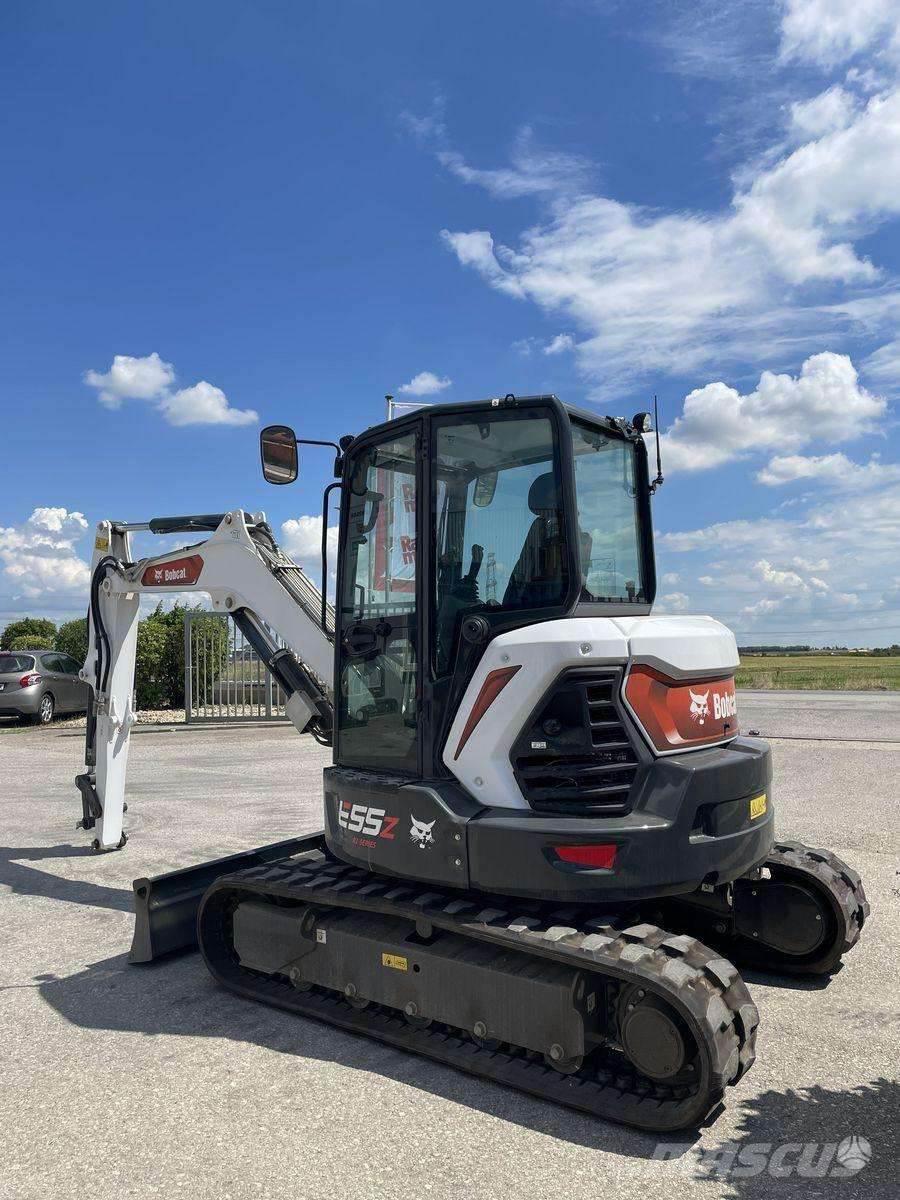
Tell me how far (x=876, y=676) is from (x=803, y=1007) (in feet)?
96.8

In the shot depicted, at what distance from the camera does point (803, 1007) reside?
4.59 metres

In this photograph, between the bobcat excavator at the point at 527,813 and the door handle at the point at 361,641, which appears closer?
the bobcat excavator at the point at 527,813

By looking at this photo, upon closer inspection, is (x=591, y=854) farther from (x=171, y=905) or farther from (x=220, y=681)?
(x=220, y=681)

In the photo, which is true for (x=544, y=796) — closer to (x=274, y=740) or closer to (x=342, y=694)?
(x=342, y=694)

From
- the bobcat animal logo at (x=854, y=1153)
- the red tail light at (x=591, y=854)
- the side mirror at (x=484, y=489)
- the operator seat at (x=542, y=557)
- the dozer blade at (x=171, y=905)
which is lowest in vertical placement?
the bobcat animal logo at (x=854, y=1153)

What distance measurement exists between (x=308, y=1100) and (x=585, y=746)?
5.80 ft

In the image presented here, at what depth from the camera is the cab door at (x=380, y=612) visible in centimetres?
444

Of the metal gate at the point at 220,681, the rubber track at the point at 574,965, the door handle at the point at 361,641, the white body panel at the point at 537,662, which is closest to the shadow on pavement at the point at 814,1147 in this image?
the rubber track at the point at 574,965

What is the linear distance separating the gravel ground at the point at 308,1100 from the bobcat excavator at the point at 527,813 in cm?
19

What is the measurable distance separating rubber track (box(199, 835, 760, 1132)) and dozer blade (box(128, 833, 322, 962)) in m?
0.63

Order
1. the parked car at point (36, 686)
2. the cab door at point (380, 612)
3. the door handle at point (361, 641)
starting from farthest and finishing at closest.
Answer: the parked car at point (36, 686) < the door handle at point (361, 641) < the cab door at point (380, 612)

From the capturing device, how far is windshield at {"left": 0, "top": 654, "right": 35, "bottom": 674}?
58.6 ft

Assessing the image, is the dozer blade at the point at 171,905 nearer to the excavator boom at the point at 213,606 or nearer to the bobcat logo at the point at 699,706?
the excavator boom at the point at 213,606

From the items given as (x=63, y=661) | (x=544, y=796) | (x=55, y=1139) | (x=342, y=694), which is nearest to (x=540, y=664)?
(x=544, y=796)
